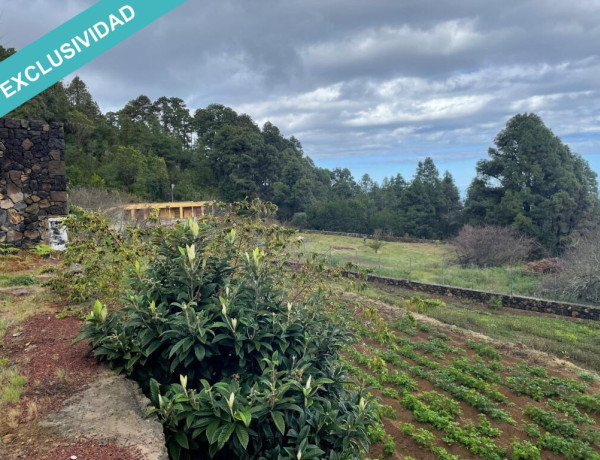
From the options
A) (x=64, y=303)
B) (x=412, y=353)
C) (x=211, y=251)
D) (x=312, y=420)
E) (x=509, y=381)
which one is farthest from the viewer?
(x=412, y=353)

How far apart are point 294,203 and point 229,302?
32.0 m

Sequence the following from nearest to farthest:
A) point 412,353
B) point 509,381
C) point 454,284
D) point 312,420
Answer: point 312,420 → point 509,381 → point 412,353 → point 454,284

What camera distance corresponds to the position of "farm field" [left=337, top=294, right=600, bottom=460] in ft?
14.3

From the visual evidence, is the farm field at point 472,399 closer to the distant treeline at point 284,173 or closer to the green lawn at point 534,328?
the green lawn at point 534,328

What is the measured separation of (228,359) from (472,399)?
455 cm

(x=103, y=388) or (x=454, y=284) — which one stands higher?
(x=103, y=388)

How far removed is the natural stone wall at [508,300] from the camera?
11.8 m

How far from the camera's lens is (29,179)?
6.50 metres

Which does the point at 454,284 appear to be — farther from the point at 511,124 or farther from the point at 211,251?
the point at 511,124

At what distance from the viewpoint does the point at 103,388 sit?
2203 millimetres

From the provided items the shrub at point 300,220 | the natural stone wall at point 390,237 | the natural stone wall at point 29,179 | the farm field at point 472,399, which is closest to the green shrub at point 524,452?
the farm field at point 472,399

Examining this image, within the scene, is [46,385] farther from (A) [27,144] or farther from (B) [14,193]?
(A) [27,144]

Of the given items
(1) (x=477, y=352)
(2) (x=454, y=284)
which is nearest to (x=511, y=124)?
(2) (x=454, y=284)

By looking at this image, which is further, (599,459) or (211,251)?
(599,459)
